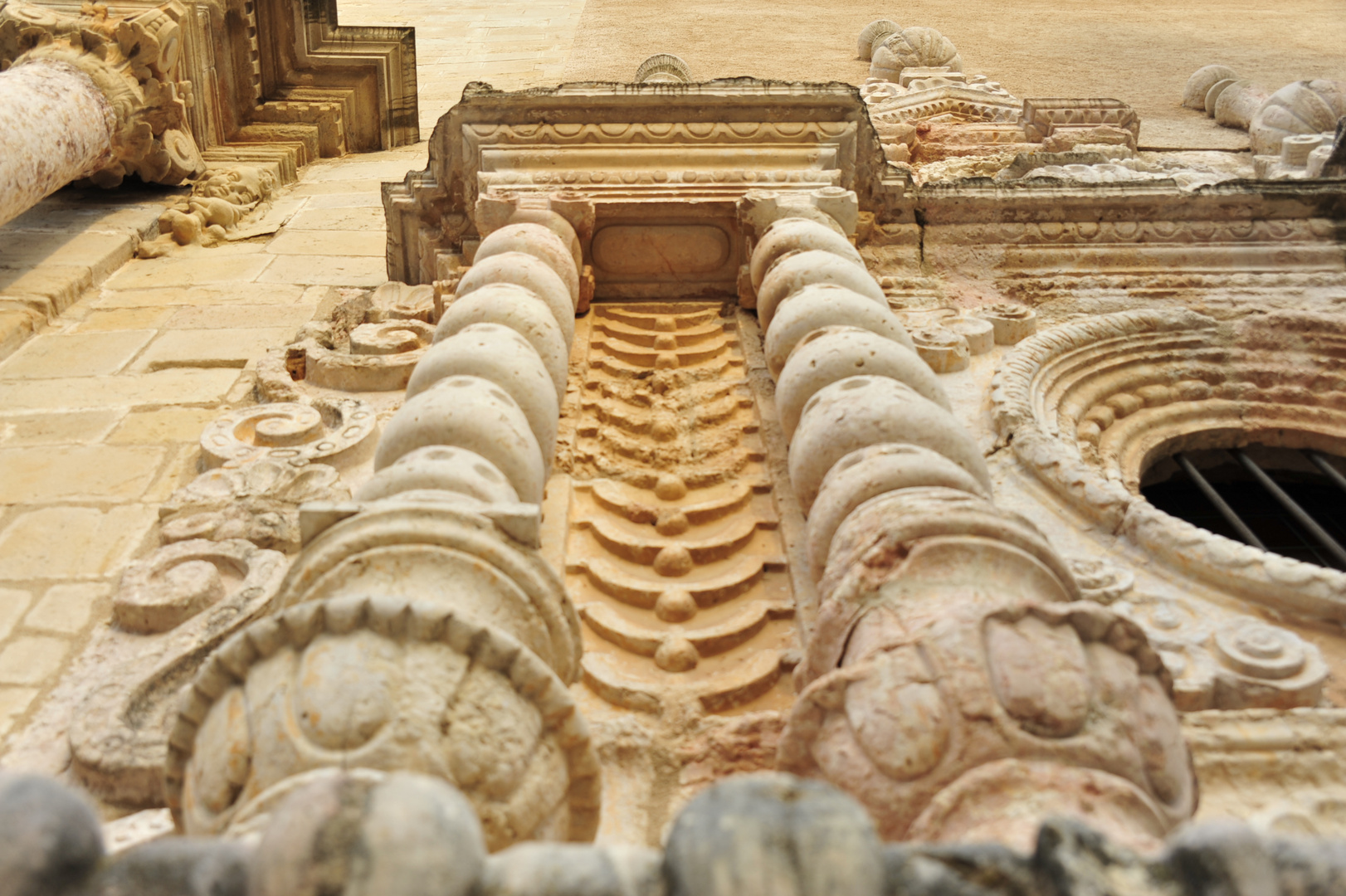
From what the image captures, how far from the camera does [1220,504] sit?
11.8 feet

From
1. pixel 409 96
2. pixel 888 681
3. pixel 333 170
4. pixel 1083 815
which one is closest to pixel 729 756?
pixel 888 681

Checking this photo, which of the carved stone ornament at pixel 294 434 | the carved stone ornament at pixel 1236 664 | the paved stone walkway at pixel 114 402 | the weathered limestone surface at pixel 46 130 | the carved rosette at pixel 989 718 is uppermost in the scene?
the weathered limestone surface at pixel 46 130

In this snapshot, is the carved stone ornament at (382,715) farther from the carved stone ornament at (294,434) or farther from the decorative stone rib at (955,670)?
the carved stone ornament at (294,434)

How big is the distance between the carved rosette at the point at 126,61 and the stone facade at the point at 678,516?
0.03m

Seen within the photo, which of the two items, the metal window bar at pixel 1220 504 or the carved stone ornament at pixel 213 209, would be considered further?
the carved stone ornament at pixel 213 209

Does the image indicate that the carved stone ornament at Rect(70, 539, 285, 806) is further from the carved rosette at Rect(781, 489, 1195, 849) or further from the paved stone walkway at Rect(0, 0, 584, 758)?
the carved rosette at Rect(781, 489, 1195, 849)

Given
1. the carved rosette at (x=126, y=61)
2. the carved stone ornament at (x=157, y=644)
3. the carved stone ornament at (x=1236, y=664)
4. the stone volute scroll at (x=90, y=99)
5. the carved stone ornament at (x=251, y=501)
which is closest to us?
the carved stone ornament at (x=157, y=644)

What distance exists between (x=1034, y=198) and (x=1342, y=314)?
1431 millimetres

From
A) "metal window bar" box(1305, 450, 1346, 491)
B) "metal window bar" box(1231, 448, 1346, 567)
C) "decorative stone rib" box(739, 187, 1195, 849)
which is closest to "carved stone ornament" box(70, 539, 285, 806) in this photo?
"decorative stone rib" box(739, 187, 1195, 849)

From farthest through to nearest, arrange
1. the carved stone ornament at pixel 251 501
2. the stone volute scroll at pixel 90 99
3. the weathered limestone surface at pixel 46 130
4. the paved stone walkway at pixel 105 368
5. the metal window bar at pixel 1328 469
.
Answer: the stone volute scroll at pixel 90 99
the weathered limestone surface at pixel 46 130
the metal window bar at pixel 1328 469
the carved stone ornament at pixel 251 501
the paved stone walkway at pixel 105 368

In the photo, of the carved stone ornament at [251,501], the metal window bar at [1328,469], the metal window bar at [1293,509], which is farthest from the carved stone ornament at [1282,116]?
the carved stone ornament at [251,501]

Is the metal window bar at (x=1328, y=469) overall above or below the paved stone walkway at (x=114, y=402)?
above

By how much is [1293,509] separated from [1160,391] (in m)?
0.68

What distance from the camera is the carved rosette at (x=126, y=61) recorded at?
6043 mm
